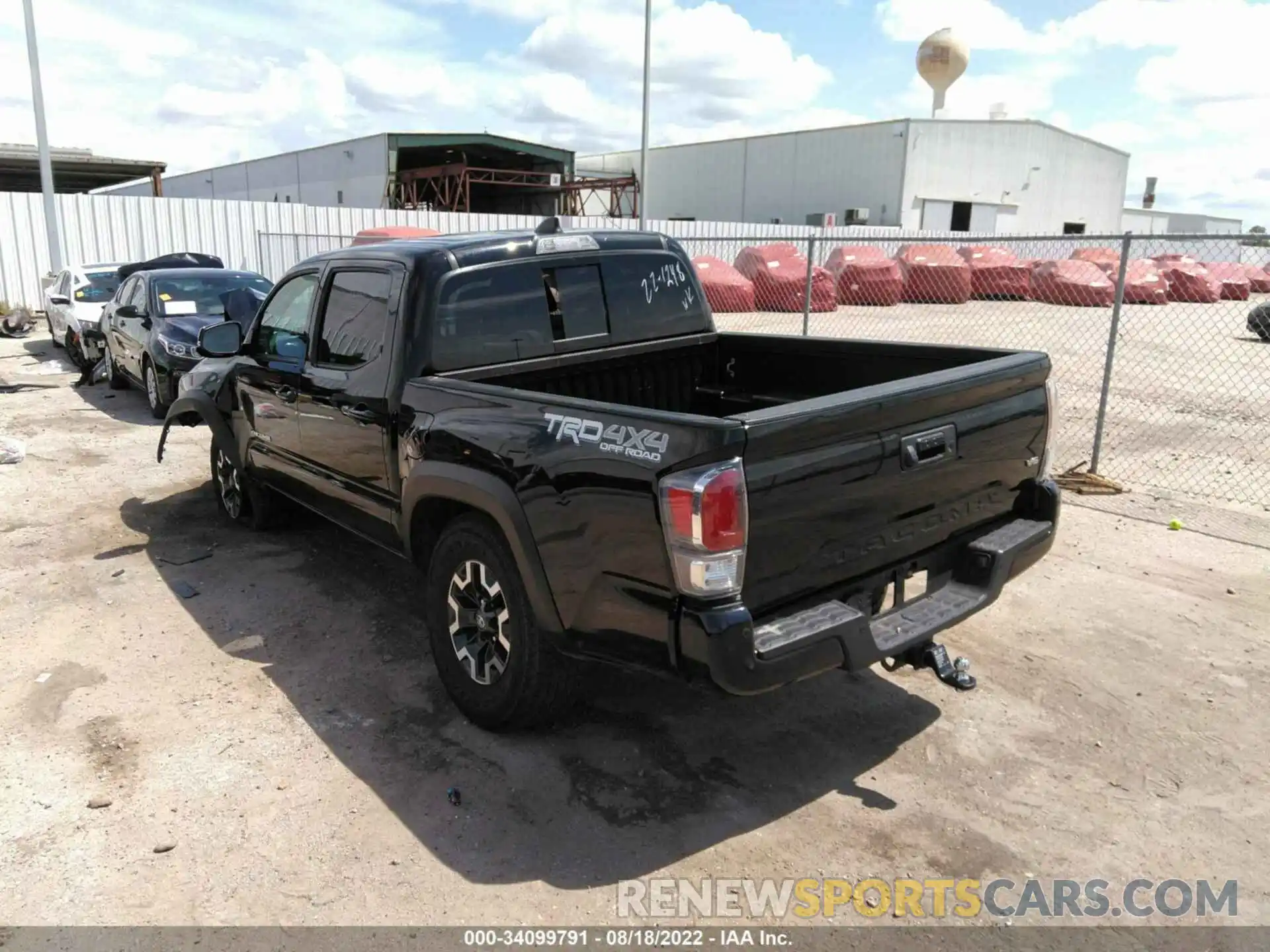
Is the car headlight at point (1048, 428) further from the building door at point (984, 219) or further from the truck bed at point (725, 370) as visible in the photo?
the building door at point (984, 219)

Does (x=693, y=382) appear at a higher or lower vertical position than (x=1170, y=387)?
higher

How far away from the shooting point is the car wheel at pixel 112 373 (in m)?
11.9

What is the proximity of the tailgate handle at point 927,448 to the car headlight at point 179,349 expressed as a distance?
8.49 m

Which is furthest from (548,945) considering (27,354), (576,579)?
(27,354)

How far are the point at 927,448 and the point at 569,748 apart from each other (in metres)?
1.84

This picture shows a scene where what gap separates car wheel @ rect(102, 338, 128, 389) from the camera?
11875 millimetres

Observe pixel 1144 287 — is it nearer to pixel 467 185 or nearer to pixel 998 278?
pixel 998 278

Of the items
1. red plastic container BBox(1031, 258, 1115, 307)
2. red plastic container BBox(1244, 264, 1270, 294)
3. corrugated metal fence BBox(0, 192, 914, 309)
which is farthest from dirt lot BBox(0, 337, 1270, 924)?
red plastic container BBox(1244, 264, 1270, 294)

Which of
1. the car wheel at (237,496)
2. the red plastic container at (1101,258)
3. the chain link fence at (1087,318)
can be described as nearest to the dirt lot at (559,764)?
the car wheel at (237,496)

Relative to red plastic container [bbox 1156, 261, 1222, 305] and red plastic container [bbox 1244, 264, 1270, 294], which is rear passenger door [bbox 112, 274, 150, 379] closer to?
red plastic container [bbox 1156, 261, 1222, 305]

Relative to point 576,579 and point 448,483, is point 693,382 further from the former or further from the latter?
point 576,579

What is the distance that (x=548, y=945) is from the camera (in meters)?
2.66

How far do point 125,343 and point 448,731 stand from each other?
9477 millimetres

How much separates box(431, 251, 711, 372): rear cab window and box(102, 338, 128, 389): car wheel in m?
9.57
